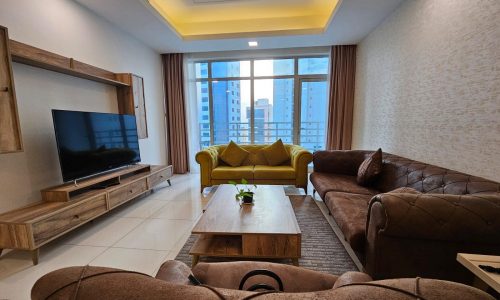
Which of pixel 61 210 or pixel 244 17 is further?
pixel 244 17

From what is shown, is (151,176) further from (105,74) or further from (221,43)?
(221,43)

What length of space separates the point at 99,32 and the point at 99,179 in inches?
82.6

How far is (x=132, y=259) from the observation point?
6.11 feet

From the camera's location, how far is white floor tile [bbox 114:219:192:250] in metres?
2.08

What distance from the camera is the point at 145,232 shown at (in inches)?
91.4

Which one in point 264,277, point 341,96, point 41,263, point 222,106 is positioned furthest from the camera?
point 222,106

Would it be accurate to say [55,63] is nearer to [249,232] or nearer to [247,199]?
[247,199]

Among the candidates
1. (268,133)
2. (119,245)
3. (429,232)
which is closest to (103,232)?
(119,245)

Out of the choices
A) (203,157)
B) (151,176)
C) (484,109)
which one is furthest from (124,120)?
(484,109)

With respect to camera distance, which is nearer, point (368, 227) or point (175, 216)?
point (368, 227)

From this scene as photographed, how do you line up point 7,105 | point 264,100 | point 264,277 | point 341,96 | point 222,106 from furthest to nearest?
point 222,106 < point 264,100 < point 341,96 < point 7,105 < point 264,277

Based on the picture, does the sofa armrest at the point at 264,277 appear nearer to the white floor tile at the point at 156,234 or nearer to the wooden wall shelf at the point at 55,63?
the white floor tile at the point at 156,234

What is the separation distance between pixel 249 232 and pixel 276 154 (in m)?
2.27

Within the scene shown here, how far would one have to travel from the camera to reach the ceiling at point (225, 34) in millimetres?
2834
